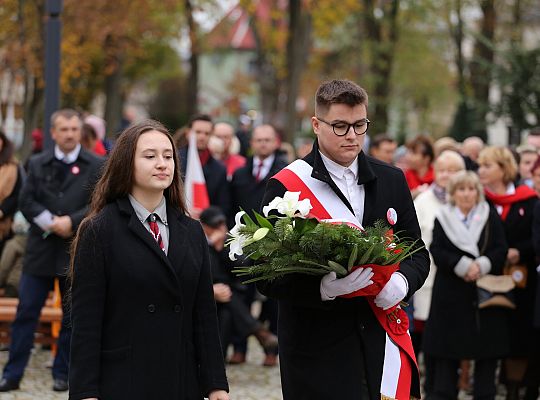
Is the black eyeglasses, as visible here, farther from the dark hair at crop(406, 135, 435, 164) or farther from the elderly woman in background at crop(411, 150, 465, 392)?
the dark hair at crop(406, 135, 435, 164)

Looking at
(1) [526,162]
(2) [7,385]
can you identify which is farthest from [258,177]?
(2) [7,385]

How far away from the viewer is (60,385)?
9.92m

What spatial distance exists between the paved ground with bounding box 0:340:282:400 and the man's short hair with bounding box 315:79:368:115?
494 centimetres

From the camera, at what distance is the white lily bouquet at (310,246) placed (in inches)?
198

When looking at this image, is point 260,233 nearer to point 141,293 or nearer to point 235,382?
point 141,293

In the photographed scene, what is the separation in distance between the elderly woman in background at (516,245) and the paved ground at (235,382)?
2.07 metres

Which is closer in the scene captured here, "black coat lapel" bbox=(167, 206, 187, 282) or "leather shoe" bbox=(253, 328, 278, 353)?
"black coat lapel" bbox=(167, 206, 187, 282)

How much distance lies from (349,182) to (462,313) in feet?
13.0

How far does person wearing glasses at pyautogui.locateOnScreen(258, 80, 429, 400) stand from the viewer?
5422 mm

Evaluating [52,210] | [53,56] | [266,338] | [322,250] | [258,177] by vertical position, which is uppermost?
[53,56]

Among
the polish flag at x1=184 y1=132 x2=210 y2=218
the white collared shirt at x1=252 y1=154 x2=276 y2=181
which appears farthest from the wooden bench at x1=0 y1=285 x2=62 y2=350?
the white collared shirt at x1=252 y1=154 x2=276 y2=181

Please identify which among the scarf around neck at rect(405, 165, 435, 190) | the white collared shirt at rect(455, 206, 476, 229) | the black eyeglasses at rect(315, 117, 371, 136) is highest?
the scarf around neck at rect(405, 165, 435, 190)

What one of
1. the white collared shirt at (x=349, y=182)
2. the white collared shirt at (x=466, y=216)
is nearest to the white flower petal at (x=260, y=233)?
the white collared shirt at (x=349, y=182)

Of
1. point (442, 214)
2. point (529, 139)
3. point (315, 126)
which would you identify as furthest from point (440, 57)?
point (315, 126)
